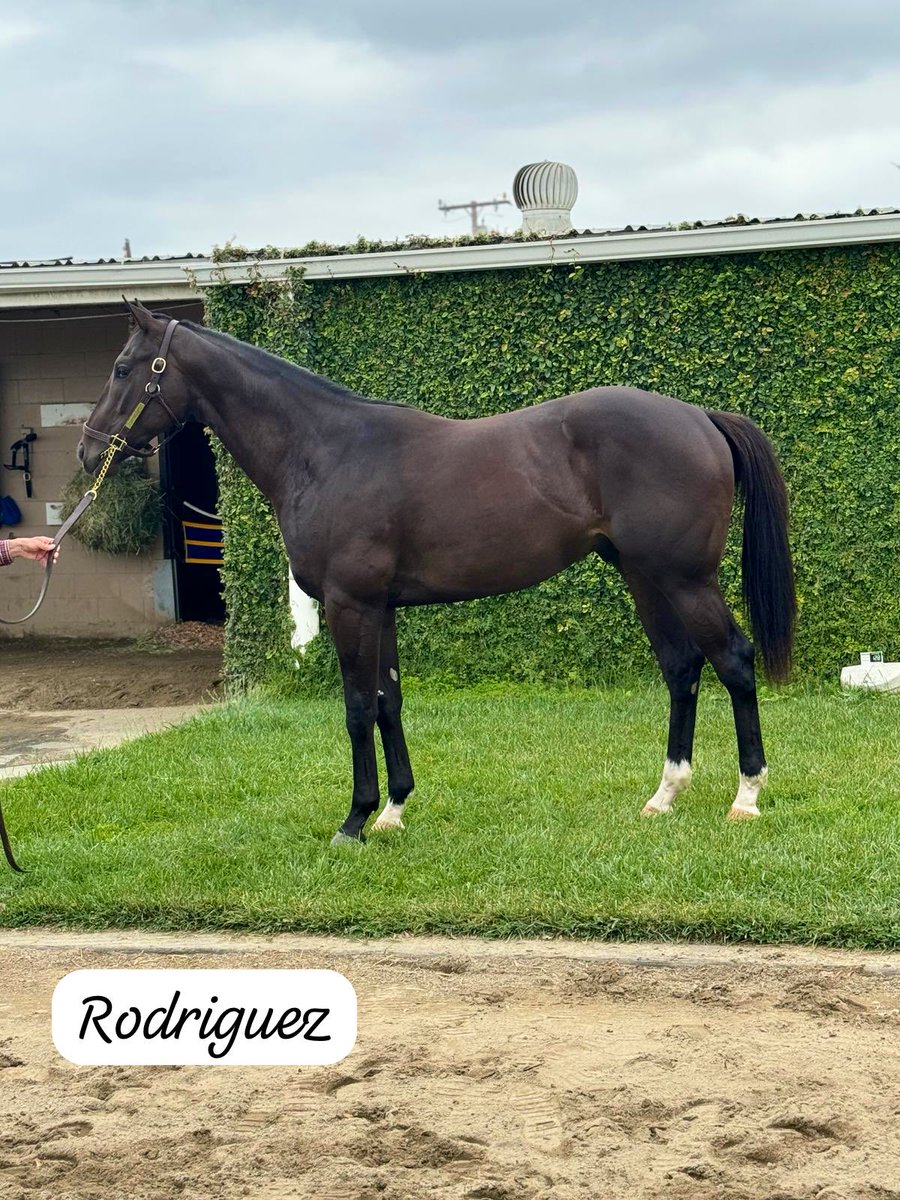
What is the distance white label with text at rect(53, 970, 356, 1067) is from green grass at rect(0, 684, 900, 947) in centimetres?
115

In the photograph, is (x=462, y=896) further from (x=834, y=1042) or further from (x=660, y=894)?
(x=834, y=1042)

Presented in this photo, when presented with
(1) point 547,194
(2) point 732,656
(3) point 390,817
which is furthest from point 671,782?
(1) point 547,194

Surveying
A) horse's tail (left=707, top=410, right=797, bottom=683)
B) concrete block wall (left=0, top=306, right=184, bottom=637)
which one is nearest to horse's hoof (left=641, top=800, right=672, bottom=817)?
horse's tail (left=707, top=410, right=797, bottom=683)

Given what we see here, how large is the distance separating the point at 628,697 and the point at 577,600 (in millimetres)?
875

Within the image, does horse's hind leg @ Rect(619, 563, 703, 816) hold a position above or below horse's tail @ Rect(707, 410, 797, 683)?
below

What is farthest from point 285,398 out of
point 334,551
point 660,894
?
point 660,894

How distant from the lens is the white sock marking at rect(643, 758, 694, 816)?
5946mm

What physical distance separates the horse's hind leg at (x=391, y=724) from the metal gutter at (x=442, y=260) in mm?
4251

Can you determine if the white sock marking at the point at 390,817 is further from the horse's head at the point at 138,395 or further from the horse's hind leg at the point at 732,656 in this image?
the horse's head at the point at 138,395

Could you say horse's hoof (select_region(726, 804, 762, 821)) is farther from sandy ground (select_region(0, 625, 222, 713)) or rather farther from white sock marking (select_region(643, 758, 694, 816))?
sandy ground (select_region(0, 625, 222, 713))

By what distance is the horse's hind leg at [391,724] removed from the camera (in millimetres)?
5906

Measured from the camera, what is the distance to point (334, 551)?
5695 mm

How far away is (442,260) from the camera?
9414mm

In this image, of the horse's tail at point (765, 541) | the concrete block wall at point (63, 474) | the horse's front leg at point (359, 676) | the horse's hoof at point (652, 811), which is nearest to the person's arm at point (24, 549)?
the horse's front leg at point (359, 676)
